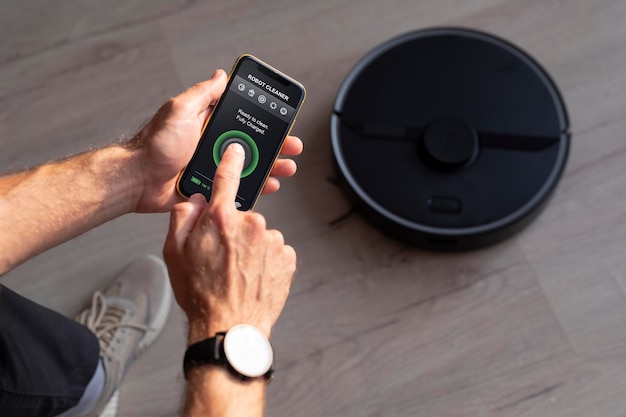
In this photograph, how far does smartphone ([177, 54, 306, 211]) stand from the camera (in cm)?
77

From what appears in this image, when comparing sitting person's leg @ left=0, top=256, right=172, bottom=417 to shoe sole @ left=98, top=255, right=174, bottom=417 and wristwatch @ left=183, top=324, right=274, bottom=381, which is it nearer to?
shoe sole @ left=98, top=255, right=174, bottom=417

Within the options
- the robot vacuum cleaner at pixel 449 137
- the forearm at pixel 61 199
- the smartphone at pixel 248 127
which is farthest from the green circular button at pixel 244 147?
the robot vacuum cleaner at pixel 449 137

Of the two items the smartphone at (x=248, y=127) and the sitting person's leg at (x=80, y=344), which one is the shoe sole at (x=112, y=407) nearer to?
the sitting person's leg at (x=80, y=344)

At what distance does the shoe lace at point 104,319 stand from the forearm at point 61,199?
330 mm

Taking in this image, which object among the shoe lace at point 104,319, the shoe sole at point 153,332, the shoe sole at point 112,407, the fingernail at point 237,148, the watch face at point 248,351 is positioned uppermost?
the fingernail at point 237,148

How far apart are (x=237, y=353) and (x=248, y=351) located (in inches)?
0.5

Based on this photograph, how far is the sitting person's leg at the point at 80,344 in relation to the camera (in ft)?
2.54

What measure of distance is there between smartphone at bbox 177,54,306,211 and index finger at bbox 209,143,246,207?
8 centimetres

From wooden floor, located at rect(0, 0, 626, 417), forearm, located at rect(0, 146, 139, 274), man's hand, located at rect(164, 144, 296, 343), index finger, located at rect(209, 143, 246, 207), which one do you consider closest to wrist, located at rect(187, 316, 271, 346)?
man's hand, located at rect(164, 144, 296, 343)

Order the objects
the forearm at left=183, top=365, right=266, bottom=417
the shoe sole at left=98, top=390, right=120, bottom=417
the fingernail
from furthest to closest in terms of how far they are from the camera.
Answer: the shoe sole at left=98, top=390, right=120, bottom=417 < the fingernail < the forearm at left=183, top=365, right=266, bottom=417

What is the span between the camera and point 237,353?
62 centimetres

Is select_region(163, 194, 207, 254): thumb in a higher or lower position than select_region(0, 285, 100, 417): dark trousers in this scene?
higher

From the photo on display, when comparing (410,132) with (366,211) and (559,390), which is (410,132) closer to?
(366,211)

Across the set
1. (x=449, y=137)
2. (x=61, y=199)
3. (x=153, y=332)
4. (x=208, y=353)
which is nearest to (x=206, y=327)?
(x=208, y=353)
